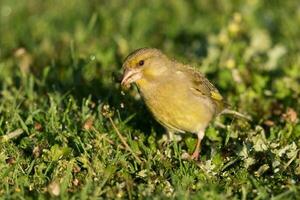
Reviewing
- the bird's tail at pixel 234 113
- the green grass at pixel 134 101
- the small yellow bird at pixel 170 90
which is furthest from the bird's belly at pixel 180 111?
the bird's tail at pixel 234 113

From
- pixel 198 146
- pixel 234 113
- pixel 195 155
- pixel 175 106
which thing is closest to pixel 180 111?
pixel 175 106

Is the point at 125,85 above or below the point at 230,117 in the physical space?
above

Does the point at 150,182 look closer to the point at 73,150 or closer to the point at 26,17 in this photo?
the point at 73,150

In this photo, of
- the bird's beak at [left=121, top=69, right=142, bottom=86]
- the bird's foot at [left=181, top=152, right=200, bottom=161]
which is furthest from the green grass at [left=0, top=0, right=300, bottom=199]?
the bird's beak at [left=121, top=69, right=142, bottom=86]

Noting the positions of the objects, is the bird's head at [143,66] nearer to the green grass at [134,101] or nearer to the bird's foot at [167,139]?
the green grass at [134,101]

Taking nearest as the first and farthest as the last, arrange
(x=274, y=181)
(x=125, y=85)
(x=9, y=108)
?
(x=274, y=181), (x=125, y=85), (x=9, y=108)

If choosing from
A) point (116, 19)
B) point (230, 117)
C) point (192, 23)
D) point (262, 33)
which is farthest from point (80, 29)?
point (230, 117)
